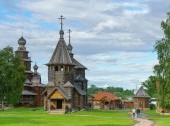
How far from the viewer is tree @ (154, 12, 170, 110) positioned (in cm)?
6312

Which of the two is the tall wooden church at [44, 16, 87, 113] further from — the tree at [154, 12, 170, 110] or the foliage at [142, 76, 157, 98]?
the tree at [154, 12, 170, 110]

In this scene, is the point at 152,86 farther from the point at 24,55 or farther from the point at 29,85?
the point at 24,55

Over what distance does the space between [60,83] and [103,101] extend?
40708mm

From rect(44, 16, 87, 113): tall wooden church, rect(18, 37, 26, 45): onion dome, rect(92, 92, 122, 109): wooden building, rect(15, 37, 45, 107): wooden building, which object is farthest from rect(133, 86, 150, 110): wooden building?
rect(18, 37, 26, 45): onion dome

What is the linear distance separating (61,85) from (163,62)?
2728cm

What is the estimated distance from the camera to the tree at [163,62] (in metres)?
63.1

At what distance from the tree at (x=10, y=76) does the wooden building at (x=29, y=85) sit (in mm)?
13156

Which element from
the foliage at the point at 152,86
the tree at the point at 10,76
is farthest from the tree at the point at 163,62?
the tree at the point at 10,76

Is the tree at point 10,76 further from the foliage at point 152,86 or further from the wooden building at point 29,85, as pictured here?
the foliage at point 152,86

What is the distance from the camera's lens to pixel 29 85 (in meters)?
115

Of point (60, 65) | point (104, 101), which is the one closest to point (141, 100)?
point (104, 101)

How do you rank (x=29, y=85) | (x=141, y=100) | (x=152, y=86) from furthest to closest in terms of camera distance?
1. (x=141, y=100)
2. (x=29, y=85)
3. (x=152, y=86)

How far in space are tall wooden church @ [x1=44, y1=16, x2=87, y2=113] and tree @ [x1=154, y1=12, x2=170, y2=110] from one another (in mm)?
23185

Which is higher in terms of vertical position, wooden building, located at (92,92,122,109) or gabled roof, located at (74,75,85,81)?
gabled roof, located at (74,75,85,81)
